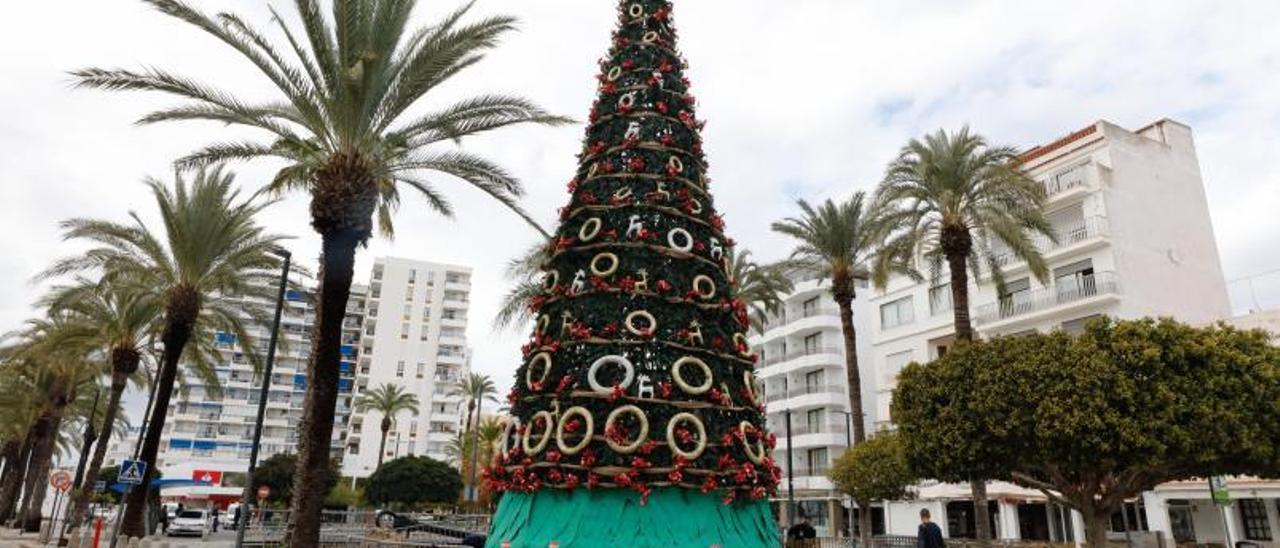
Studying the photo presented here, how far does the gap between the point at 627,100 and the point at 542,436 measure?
4162mm

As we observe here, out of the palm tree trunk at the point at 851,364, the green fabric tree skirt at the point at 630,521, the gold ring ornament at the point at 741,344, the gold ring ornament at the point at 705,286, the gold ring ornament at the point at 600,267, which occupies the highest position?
the palm tree trunk at the point at 851,364

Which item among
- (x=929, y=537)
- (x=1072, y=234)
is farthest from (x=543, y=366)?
(x=1072, y=234)

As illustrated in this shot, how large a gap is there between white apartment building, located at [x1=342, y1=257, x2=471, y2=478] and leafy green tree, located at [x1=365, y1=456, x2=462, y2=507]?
34364mm

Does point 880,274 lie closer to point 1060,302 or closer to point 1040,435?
point 1040,435

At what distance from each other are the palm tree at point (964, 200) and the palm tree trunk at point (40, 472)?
34708 mm

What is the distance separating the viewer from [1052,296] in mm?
31438

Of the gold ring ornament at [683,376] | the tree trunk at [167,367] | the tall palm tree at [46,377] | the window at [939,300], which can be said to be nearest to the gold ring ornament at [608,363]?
the gold ring ornament at [683,376]

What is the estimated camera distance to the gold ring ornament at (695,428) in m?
7.20

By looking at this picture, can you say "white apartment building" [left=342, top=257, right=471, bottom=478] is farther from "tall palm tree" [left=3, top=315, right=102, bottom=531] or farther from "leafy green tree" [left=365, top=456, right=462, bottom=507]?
"tall palm tree" [left=3, top=315, right=102, bottom=531]

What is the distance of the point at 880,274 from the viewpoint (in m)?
23.6

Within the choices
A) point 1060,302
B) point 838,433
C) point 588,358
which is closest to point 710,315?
point 588,358

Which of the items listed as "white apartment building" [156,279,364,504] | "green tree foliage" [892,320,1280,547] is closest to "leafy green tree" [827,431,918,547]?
"green tree foliage" [892,320,1280,547]

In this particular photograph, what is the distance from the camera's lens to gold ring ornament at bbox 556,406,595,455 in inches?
285

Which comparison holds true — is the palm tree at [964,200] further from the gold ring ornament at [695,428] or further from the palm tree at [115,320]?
the palm tree at [115,320]
